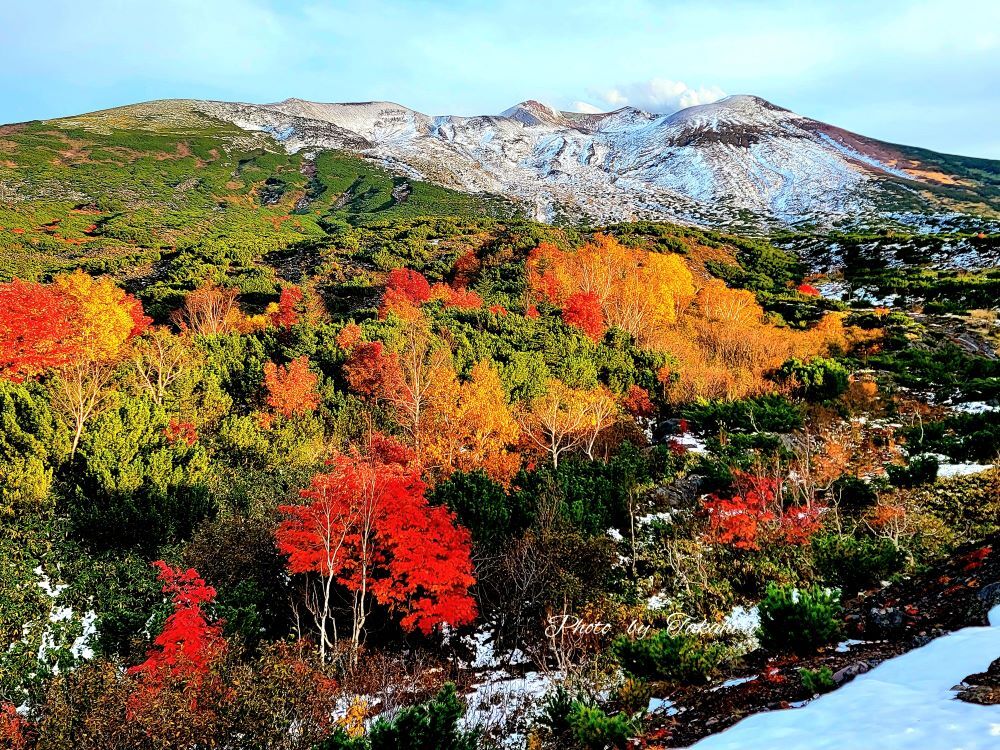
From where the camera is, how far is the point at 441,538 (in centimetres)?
1505

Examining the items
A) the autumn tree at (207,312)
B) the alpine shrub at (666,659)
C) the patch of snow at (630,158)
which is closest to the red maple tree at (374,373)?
the autumn tree at (207,312)

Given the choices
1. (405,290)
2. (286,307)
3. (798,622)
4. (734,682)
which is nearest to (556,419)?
(798,622)

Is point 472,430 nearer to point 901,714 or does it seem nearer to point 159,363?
point 159,363

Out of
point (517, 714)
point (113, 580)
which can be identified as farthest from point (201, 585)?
point (517, 714)

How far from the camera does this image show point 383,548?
49.0 ft

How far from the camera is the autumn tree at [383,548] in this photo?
13.9m

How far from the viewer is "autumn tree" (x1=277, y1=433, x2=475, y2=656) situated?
13.9 meters

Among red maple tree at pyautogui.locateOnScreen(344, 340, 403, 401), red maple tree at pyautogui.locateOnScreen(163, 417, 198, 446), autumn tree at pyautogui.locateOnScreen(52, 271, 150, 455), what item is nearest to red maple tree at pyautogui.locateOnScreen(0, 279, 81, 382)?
autumn tree at pyautogui.locateOnScreen(52, 271, 150, 455)

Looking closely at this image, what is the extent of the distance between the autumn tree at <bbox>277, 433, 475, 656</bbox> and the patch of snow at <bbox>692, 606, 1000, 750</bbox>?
9.14m

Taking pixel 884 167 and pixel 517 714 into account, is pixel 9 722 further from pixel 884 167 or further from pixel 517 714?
pixel 884 167

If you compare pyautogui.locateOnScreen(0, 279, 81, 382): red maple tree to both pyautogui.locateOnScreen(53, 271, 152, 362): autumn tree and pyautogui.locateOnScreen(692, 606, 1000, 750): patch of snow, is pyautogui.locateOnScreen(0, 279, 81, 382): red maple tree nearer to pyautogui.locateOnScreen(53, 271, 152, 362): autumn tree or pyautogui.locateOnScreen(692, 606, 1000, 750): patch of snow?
pyautogui.locateOnScreen(53, 271, 152, 362): autumn tree

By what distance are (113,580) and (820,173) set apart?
515 ft

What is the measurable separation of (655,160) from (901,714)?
566ft

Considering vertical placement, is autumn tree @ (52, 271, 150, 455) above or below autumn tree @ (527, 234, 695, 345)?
below
